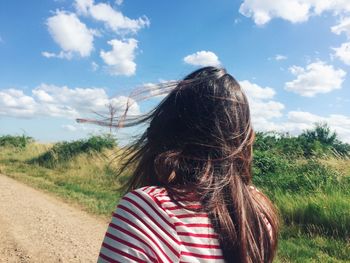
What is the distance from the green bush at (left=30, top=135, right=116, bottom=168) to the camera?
1816 centimetres

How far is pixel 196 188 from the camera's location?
4.58 ft

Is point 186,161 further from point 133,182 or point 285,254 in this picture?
point 285,254

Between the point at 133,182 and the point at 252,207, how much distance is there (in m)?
0.45

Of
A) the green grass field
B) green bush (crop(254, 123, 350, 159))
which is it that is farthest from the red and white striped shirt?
green bush (crop(254, 123, 350, 159))

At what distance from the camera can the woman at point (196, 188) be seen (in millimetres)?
1231

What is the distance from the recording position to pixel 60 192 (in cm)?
1153

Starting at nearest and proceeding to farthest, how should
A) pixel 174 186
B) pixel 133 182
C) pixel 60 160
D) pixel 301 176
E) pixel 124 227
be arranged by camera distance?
1. pixel 124 227
2. pixel 174 186
3. pixel 133 182
4. pixel 301 176
5. pixel 60 160

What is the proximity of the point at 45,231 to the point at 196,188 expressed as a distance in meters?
6.62

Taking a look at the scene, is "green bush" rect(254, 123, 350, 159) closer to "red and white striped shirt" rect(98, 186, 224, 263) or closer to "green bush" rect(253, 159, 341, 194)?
"green bush" rect(253, 159, 341, 194)

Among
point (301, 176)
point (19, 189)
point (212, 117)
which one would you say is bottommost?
point (19, 189)

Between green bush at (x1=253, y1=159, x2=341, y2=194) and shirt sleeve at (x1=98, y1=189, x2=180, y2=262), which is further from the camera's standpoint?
green bush at (x1=253, y1=159, x2=341, y2=194)

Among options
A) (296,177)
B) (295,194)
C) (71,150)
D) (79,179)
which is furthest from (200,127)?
(71,150)

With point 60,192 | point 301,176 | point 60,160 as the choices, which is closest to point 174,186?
point 301,176

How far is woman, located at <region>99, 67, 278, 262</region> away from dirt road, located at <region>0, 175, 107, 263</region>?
4.99 metres
